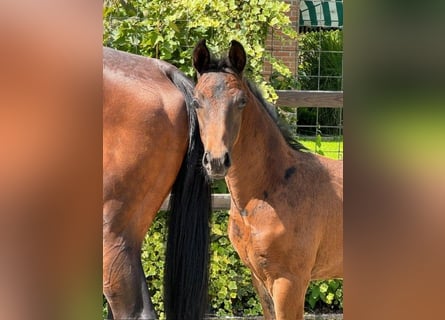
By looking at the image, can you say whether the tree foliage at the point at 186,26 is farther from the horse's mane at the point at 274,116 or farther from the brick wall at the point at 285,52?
the horse's mane at the point at 274,116

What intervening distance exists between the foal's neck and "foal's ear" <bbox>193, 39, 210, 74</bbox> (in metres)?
0.19

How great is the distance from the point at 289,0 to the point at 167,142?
2.86m

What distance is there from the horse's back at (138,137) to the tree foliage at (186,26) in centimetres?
95

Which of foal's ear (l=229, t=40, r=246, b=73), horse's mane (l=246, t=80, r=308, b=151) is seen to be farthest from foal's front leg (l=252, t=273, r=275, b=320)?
foal's ear (l=229, t=40, r=246, b=73)

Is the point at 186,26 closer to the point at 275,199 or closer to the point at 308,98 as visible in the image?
the point at 308,98

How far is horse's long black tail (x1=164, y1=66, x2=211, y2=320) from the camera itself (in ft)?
4.87

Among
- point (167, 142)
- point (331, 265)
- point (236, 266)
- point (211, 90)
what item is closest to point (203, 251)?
point (167, 142)

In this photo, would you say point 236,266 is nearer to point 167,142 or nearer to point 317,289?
point 317,289

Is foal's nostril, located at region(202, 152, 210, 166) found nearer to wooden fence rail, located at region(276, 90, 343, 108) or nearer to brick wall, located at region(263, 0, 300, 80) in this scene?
wooden fence rail, located at region(276, 90, 343, 108)

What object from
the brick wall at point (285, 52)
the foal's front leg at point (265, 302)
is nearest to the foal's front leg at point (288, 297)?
the foal's front leg at point (265, 302)

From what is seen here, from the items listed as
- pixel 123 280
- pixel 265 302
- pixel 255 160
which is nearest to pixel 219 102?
pixel 255 160

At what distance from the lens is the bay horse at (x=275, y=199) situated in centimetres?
177

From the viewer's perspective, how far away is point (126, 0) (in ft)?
7.80

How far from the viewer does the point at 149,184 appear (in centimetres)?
135
